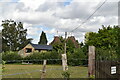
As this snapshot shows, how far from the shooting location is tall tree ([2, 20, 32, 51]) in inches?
1968

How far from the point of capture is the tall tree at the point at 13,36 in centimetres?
4997

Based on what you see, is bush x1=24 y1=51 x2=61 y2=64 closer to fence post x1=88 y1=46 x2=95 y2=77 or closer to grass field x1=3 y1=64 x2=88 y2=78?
grass field x1=3 y1=64 x2=88 y2=78

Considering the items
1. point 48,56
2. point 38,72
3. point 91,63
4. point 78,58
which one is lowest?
point 38,72

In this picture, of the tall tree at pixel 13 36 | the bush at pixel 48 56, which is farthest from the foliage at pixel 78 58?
the tall tree at pixel 13 36

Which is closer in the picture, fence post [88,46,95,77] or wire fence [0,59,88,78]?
fence post [88,46,95,77]

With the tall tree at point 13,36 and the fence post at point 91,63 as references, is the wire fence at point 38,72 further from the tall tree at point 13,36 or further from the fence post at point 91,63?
the tall tree at point 13,36

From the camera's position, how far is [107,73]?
20.6 feet

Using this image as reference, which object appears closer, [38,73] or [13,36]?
[38,73]

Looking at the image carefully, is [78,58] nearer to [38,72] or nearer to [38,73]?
[38,72]

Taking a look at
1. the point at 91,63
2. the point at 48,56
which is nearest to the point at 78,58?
the point at 48,56

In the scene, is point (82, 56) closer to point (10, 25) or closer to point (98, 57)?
point (98, 57)

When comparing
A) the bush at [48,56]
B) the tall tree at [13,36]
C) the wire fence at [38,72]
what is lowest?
the wire fence at [38,72]

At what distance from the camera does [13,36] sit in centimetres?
5094

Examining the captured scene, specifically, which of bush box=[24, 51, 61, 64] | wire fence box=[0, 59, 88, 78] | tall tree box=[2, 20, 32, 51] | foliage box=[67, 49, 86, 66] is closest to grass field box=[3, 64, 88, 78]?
wire fence box=[0, 59, 88, 78]
